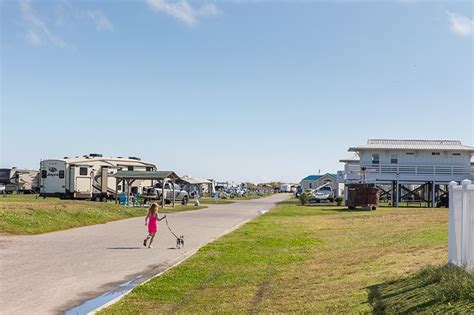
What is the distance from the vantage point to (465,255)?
809 cm

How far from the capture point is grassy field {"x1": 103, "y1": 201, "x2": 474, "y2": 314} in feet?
25.1

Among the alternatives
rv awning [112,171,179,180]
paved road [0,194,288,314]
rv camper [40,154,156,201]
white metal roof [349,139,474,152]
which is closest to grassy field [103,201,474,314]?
paved road [0,194,288,314]

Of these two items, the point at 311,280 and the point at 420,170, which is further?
the point at 420,170

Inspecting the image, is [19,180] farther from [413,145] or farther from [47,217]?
[47,217]

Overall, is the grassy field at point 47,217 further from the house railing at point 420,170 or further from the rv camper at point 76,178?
the house railing at point 420,170

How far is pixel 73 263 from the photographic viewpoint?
13.1m

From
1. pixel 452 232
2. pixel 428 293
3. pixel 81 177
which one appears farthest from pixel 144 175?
pixel 428 293

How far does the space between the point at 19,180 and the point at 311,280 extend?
5729 cm

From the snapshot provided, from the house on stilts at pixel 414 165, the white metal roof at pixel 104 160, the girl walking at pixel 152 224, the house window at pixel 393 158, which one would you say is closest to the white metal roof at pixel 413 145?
the house on stilts at pixel 414 165

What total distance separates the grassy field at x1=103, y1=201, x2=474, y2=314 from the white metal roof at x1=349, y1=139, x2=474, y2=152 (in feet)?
106

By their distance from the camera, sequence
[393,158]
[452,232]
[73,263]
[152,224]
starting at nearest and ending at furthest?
[452,232] < [73,263] < [152,224] < [393,158]

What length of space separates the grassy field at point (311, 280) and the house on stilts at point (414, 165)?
30.0 m

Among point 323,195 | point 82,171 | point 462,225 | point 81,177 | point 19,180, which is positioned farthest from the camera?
point 19,180

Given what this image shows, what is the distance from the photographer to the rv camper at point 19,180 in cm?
6222
